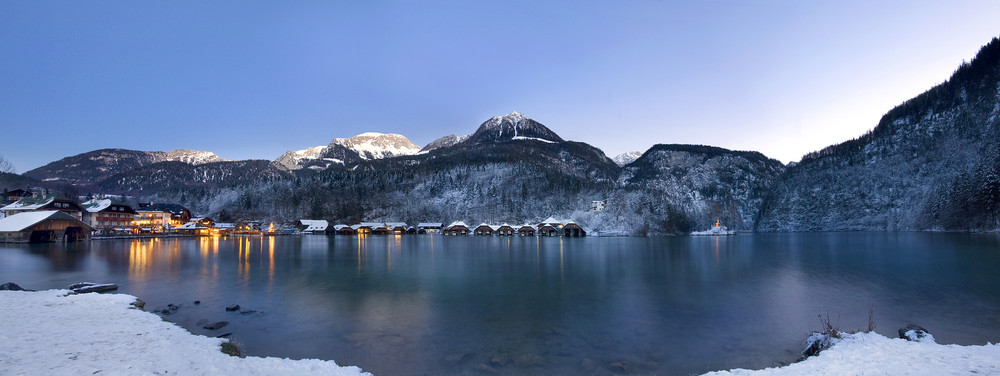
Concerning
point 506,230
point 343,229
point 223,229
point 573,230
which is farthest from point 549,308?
point 223,229

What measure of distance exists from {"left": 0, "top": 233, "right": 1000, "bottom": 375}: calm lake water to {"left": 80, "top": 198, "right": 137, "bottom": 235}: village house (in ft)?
244

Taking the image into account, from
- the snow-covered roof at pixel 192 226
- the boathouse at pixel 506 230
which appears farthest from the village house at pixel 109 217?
the boathouse at pixel 506 230

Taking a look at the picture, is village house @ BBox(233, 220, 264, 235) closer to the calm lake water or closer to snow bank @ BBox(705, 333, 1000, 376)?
the calm lake water

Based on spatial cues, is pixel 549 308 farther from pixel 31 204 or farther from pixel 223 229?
pixel 223 229

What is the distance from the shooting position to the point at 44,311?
14.8 meters

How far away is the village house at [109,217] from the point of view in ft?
312

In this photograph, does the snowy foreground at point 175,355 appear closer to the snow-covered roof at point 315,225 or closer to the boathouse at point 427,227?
the snow-covered roof at point 315,225

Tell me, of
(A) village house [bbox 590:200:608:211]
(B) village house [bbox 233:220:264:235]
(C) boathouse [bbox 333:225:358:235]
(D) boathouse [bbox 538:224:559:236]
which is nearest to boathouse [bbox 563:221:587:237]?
(D) boathouse [bbox 538:224:559:236]

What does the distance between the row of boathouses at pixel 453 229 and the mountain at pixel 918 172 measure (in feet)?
305

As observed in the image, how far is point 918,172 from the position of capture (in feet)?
391

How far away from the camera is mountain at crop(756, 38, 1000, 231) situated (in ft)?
331

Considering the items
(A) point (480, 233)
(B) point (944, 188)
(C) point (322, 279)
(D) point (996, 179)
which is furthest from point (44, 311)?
(B) point (944, 188)

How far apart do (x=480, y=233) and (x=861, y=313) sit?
10760 cm

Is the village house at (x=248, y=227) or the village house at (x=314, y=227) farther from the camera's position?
the village house at (x=314, y=227)
